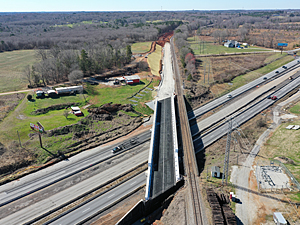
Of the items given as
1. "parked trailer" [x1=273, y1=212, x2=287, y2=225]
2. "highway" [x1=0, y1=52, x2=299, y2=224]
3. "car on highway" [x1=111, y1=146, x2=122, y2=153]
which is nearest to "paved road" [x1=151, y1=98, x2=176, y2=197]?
"highway" [x1=0, y1=52, x2=299, y2=224]

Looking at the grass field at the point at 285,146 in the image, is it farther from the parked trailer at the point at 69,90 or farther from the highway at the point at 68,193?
the parked trailer at the point at 69,90

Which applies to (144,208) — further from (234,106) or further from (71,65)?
(71,65)

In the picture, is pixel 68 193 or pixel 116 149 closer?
pixel 68 193

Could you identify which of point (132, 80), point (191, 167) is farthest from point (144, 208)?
point (132, 80)

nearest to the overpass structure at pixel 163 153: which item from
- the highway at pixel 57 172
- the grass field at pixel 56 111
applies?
the highway at pixel 57 172

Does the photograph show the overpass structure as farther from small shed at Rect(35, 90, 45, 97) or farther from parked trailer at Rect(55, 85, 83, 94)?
small shed at Rect(35, 90, 45, 97)

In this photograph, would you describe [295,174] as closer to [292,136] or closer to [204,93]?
[292,136]
